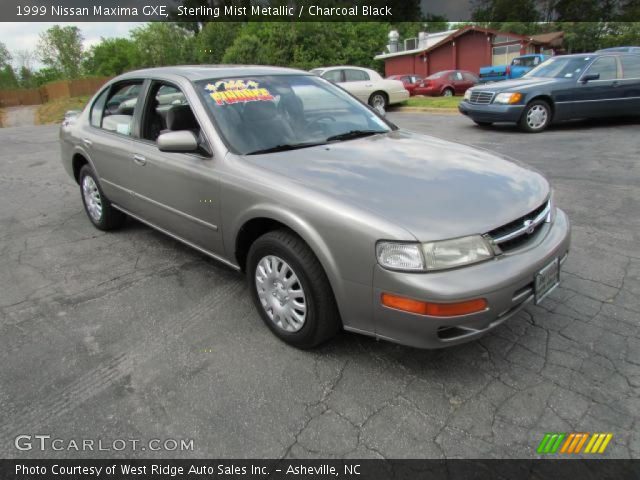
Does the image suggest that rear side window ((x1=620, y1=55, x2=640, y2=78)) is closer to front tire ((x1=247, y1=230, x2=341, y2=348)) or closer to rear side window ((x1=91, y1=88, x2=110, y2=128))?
rear side window ((x1=91, y1=88, x2=110, y2=128))

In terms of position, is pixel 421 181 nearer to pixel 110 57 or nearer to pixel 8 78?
pixel 8 78

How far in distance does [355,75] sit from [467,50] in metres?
24.3

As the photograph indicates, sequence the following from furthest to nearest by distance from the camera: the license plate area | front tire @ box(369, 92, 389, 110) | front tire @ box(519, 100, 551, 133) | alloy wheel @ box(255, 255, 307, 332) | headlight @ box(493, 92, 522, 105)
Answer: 1. front tire @ box(369, 92, 389, 110)
2. front tire @ box(519, 100, 551, 133)
3. headlight @ box(493, 92, 522, 105)
4. alloy wheel @ box(255, 255, 307, 332)
5. the license plate area

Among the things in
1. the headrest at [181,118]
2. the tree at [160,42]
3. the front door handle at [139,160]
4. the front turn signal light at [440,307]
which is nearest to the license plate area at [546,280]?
the front turn signal light at [440,307]

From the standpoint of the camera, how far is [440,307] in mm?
2139

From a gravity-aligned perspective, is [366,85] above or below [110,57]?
below

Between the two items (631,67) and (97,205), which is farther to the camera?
(631,67)

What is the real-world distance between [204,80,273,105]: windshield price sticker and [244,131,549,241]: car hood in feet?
2.03

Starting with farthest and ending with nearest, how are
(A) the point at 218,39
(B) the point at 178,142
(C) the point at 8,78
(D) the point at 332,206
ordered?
1. (C) the point at 8,78
2. (A) the point at 218,39
3. (B) the point at 178,142
4. (D) the point at 332,206

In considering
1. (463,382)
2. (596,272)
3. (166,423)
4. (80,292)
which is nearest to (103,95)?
(80,292)

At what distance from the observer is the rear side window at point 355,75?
584 inches

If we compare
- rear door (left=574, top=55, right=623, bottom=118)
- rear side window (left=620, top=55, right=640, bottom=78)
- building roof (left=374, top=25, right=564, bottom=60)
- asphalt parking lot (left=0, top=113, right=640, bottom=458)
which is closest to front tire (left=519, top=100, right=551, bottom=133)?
rear door (left=574, top=55, right=623, bottom=118)

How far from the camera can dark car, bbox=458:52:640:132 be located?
9133mm

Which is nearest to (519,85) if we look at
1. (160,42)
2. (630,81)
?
(630,81)
